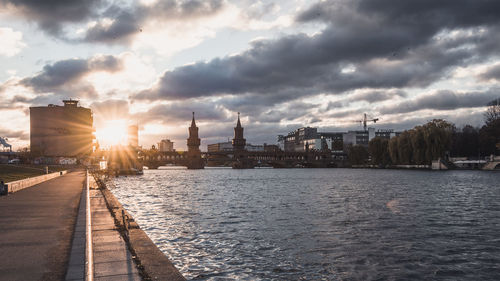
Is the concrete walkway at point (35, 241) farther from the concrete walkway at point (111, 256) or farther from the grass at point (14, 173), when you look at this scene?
the grass at point (14, 173)

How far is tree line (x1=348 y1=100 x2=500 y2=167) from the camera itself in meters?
130

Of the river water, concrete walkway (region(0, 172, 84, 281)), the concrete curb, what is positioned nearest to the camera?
concrete walkway (region(0, 172, 84, 281))

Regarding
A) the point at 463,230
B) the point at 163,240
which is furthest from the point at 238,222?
the point at 463,230

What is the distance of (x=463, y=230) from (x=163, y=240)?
1786 cm

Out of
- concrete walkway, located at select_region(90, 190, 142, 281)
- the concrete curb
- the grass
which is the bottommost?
concrete walkway, located at select_region(90, 190, 142, 281)

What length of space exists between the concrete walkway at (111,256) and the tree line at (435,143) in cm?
12559

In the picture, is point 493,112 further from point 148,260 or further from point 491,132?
point 148,260

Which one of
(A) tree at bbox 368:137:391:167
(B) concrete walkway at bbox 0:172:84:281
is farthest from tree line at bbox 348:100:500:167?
(B) concrete walkway at bbox 0:172:84:281

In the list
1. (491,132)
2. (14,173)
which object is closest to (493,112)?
(491,132)

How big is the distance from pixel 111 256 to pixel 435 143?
12925 cm

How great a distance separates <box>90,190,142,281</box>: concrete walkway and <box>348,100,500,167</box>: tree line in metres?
126

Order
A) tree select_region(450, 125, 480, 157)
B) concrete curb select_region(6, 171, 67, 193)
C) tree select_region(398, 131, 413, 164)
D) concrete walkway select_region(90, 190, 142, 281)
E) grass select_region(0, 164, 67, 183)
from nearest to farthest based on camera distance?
1. concrete walkway select_region(90, 190, 142, 281)
2. concrete curb select_region(6, 171, 67, 193)
3. grass select_region(0, 164, 67, 183)
4. tree select_region(398, 131, 413, 164)
5. tree select_region(450, 125, 480, 157)

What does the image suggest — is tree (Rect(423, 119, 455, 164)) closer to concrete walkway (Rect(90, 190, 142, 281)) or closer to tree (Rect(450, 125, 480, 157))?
tree (Rect(450, 125, 480, 157))

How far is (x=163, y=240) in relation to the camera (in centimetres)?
2325
